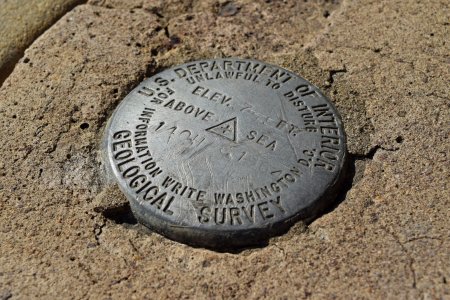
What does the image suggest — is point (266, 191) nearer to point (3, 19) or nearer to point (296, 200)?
point (296, 200)

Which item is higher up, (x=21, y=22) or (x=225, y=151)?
(x=21, y=22)

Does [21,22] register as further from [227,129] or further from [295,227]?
[295,227]

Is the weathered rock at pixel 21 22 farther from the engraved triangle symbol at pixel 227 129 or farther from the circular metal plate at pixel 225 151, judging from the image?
the engraved triangle symbol at pixel 227 129

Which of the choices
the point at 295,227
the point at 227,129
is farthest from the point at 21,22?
the point at 295,227

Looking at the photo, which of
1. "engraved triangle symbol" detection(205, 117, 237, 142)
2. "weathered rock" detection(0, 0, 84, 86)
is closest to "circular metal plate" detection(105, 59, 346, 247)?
"engraved triangle symbol" detection(205, 117, 237, 142)

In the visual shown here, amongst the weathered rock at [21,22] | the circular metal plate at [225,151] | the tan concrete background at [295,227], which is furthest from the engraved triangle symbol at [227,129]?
the weathered rock at [21,22]

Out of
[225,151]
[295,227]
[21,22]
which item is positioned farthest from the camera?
[21,22]
